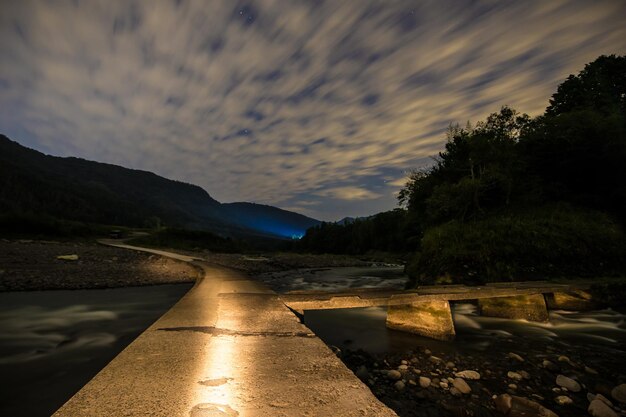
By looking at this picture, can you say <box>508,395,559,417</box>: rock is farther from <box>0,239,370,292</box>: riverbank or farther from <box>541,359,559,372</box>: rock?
<box>0,239,370,292</box>: riverbank

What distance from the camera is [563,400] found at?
168 inches

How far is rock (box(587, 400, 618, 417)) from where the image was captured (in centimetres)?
387

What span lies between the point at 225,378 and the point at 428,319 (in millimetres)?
6196

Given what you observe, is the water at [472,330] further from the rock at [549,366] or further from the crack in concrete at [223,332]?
the crack in concrete at [223,332]

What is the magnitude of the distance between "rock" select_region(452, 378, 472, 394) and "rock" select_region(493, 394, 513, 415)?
0.39 metres

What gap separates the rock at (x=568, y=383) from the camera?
4613mm

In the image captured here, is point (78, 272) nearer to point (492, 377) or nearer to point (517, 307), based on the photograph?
point (492, 377)

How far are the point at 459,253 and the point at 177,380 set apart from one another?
13692 millimetres

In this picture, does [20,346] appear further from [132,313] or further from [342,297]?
[342,297]

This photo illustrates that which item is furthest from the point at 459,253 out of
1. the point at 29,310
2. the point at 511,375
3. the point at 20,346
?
the point at 29,310

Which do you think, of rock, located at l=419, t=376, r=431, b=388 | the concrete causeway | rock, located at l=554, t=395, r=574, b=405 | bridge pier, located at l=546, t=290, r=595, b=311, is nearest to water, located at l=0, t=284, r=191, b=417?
the concrete causeway

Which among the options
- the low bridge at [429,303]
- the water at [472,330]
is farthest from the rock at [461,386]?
the low bridge at [429,303]

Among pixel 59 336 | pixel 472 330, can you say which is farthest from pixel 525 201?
pixel 59 336

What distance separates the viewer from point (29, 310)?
355 inches
